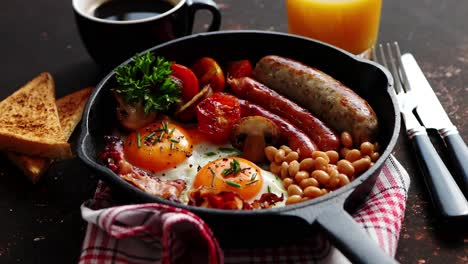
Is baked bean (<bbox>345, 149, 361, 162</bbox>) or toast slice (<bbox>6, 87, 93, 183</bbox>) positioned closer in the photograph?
baked bean (<bbox>345, 149, 361, 162</bbox>)

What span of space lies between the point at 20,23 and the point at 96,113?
1.49 meters

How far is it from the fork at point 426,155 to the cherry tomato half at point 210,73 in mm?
838

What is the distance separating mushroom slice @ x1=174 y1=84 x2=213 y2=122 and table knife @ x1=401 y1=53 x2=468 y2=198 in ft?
3.20

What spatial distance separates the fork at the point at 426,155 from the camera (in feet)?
7.90

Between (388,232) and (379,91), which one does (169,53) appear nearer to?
(379,91)

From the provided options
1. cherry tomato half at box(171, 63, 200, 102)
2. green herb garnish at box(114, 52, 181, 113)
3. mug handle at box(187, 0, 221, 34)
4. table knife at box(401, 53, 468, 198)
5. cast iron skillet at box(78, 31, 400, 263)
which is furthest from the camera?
mug handle at box(187, 0, 221, 34)

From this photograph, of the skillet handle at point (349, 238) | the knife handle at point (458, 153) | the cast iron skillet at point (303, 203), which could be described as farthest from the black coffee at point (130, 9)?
the skillet handle at point (349, 238)

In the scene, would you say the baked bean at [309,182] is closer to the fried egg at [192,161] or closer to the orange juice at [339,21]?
the fried egg at [192,161]

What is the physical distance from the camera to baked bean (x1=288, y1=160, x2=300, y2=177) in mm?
2471

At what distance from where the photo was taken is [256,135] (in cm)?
262

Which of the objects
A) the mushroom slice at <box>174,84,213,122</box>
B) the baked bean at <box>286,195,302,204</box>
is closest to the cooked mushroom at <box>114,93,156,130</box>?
the mushroom slice at <box>174,84,213,122</box>

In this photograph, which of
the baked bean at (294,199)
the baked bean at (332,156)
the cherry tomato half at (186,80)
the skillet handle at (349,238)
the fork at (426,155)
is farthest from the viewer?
the cherry tomato half at (186,80)

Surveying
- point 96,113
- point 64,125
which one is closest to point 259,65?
point 96,113

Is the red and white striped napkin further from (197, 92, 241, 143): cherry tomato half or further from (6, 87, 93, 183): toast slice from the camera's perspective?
(197, 92, 241, 143): cherry tomato half
